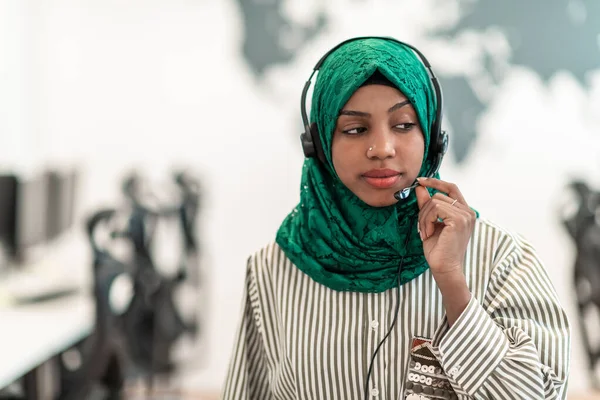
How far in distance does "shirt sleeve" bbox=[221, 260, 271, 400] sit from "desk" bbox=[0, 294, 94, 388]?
0.80 metres

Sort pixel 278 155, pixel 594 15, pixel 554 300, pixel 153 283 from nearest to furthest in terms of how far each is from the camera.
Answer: pixel 554 300
pixel 153 283
pixel 594 15
pixel 278 155

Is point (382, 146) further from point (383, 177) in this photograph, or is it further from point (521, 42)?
point (521, 42)

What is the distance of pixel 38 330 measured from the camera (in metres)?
1.82

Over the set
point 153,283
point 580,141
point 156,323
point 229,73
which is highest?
point 229,73

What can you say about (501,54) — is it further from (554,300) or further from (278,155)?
(554,300)

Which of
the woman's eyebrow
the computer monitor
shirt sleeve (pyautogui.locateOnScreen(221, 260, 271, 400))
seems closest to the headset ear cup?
the woman's eyebrow

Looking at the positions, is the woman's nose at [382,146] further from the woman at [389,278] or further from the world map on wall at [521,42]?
the world map on wall at [521,42]

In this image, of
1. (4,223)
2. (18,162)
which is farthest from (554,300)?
(18,162)

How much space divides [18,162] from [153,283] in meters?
1.43

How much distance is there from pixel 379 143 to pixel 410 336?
0.30 m

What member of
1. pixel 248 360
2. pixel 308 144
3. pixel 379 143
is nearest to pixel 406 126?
pixel 379 143

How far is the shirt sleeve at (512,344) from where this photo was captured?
2.46ft

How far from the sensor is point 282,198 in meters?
3.13

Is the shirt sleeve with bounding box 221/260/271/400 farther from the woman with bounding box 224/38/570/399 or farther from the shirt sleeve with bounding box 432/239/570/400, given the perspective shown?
the shirt sleeve with bounding box 432/239/570/400
